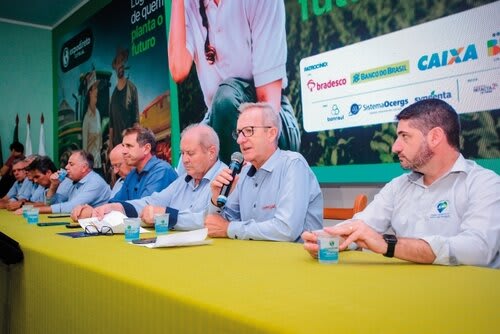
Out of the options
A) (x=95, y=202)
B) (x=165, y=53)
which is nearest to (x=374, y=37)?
(x=165, y=53)

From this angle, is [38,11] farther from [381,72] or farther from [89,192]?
[381,72]

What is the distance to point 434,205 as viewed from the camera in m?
1.70

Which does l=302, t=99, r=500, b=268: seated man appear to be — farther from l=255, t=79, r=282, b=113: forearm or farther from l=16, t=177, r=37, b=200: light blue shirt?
l=16, t=177, r=37, b=200: light blue shirt

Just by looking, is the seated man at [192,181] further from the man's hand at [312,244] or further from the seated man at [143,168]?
the man's hand at [312,244]

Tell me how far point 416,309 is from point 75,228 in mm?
2024

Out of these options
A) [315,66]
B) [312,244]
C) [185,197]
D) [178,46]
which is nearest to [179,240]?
[312,244]

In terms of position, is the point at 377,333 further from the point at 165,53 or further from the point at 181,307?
the point at 165,53

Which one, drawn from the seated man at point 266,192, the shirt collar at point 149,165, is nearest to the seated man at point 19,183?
the shirt collar at point 149,165

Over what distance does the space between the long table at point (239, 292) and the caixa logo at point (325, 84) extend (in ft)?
5.25

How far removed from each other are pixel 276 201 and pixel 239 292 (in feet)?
4.25

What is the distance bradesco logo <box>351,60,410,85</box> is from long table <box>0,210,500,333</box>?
1485mm

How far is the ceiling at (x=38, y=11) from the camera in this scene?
6.41 meters

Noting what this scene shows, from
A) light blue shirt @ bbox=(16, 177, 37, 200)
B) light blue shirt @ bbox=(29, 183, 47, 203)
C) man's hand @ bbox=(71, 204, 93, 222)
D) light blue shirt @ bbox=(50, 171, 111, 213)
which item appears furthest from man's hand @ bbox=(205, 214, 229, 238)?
light blue shirt @ bbox=(16, 177, 37, 200)

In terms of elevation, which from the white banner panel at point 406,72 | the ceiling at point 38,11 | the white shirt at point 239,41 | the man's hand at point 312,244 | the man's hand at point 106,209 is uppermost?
the ceiling at point 38,11
